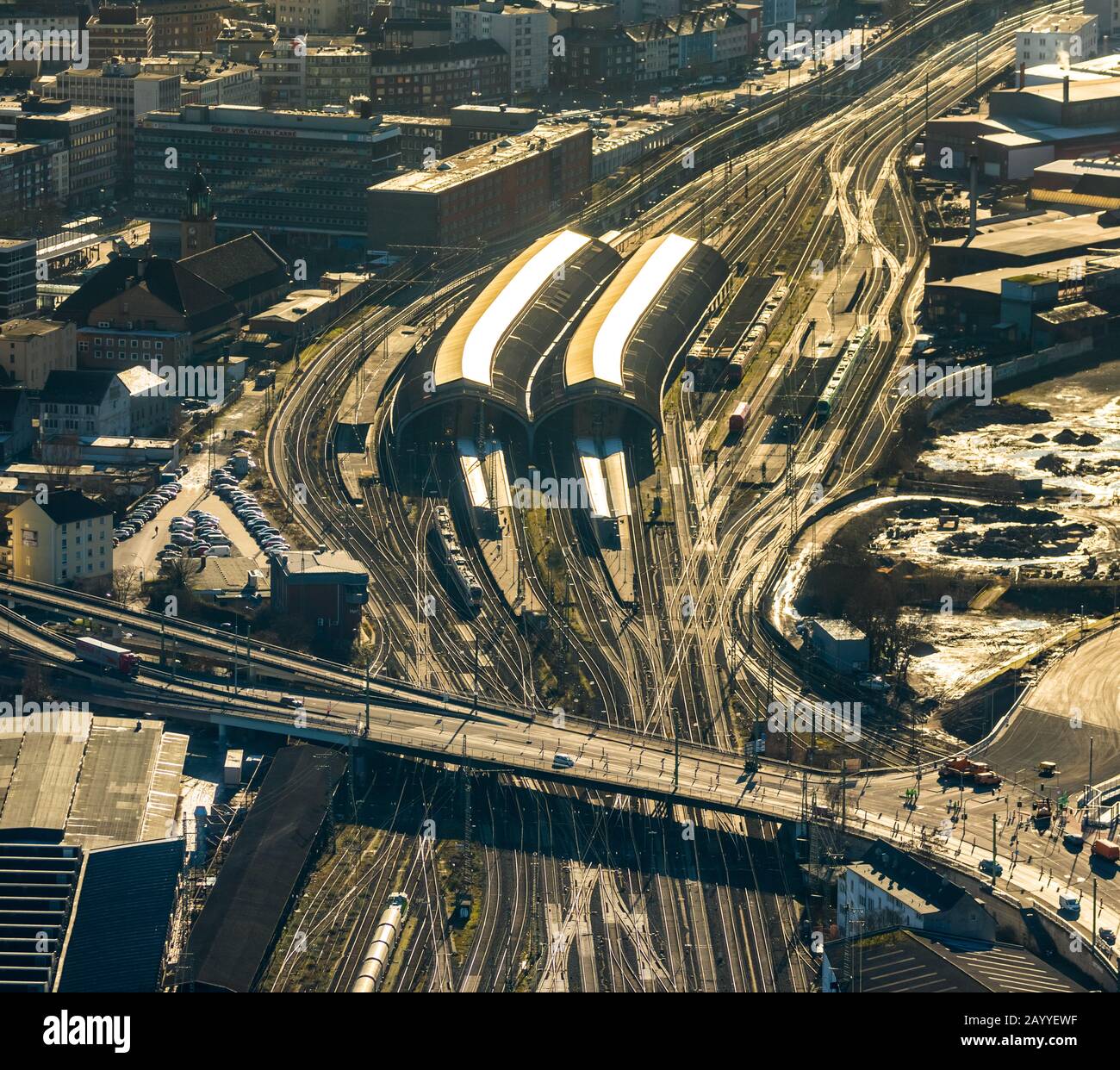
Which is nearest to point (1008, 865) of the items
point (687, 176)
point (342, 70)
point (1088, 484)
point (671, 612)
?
point (671, 612)

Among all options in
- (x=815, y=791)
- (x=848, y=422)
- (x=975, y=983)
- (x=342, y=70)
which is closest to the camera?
(x=975, y=983)

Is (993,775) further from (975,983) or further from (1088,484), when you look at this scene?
(1088,484)

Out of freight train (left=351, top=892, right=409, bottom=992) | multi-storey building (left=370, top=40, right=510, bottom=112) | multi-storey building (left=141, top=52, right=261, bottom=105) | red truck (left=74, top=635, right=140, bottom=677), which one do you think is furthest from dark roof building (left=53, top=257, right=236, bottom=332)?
freight train (left=351, top=892, right=409, bottom=992)

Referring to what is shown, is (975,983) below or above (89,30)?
below

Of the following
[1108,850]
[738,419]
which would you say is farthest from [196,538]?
[1108,850]

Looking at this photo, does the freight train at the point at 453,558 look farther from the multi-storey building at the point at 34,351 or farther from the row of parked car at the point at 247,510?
the multi-storey building at the point at 34,351

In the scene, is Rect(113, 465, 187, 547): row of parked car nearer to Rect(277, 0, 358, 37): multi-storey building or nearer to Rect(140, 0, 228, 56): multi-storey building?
Rect(140, 0, 228, 56): multi-storey building

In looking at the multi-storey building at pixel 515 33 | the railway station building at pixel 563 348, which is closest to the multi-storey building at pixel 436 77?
the multi-storey building at pixel 515 33
